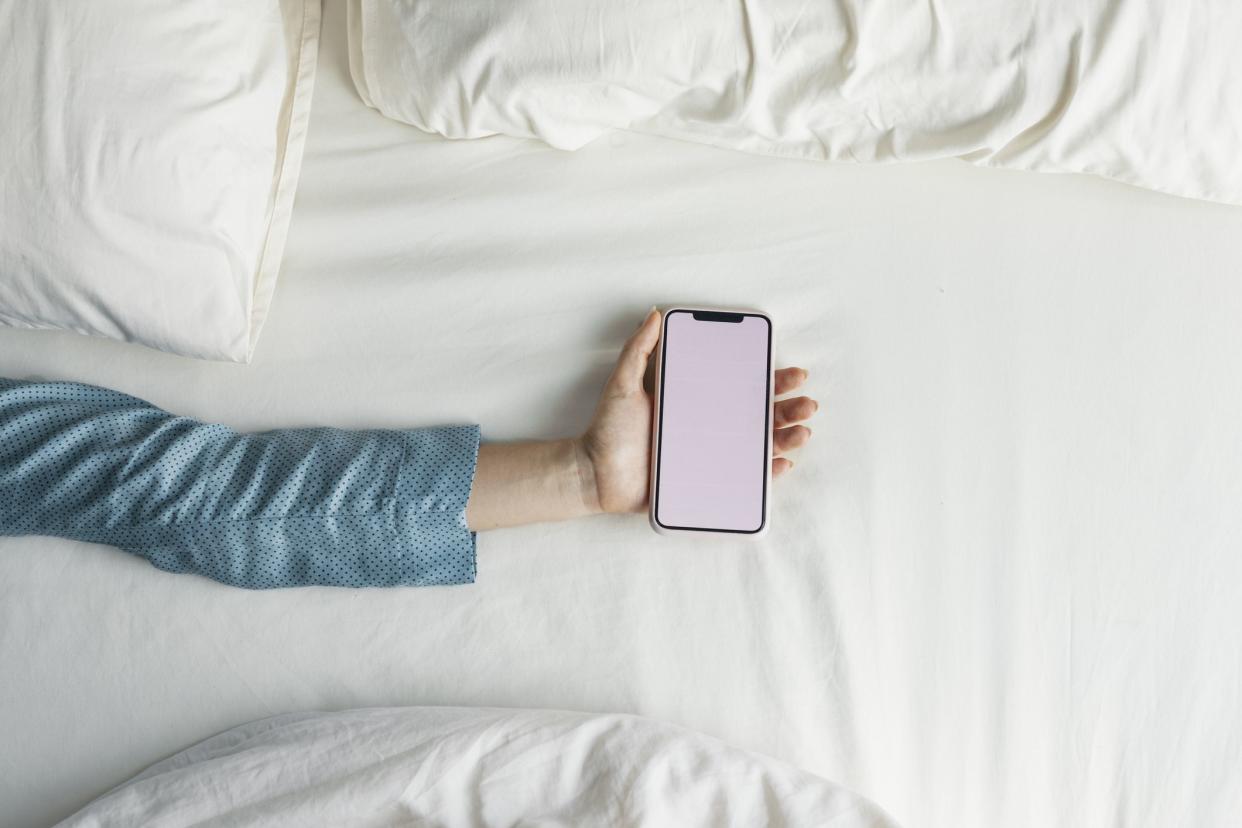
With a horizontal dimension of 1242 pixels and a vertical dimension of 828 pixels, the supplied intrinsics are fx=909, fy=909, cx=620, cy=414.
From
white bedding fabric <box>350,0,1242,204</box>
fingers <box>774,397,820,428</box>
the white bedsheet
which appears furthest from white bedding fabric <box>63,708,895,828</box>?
white bedding fabric <box>350,0,1242,204</box>

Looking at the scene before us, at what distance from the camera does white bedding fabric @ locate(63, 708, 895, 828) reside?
707 millimetres

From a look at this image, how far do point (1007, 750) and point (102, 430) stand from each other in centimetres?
83

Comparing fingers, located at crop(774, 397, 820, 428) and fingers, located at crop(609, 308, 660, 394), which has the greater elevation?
fingers, located at crop(609, 308, 660, 394)

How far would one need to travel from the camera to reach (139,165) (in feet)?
2.42

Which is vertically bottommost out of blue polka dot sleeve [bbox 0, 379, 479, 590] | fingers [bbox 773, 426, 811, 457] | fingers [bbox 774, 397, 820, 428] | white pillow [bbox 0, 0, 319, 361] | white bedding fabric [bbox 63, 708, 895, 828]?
white bedding fabric [bbox 63, 708, 895, 828]

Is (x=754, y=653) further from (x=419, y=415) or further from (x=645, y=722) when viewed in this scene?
(x=419, y=415)

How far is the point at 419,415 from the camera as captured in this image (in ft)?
2.74

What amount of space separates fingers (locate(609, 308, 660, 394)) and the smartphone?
0.06 ft

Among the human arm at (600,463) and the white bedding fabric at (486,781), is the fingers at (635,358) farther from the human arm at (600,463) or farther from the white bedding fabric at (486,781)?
the white bedding fabric at (486,781)

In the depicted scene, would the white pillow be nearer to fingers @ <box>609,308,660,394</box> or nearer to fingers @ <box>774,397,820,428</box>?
fingers @ <box>609,308,660,394</box>

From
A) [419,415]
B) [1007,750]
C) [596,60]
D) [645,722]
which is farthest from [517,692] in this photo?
[596,60]

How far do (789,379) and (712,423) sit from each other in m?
0.08

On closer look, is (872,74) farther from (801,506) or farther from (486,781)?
(486,781)

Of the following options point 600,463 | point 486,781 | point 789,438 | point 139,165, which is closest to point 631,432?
point 600,463
